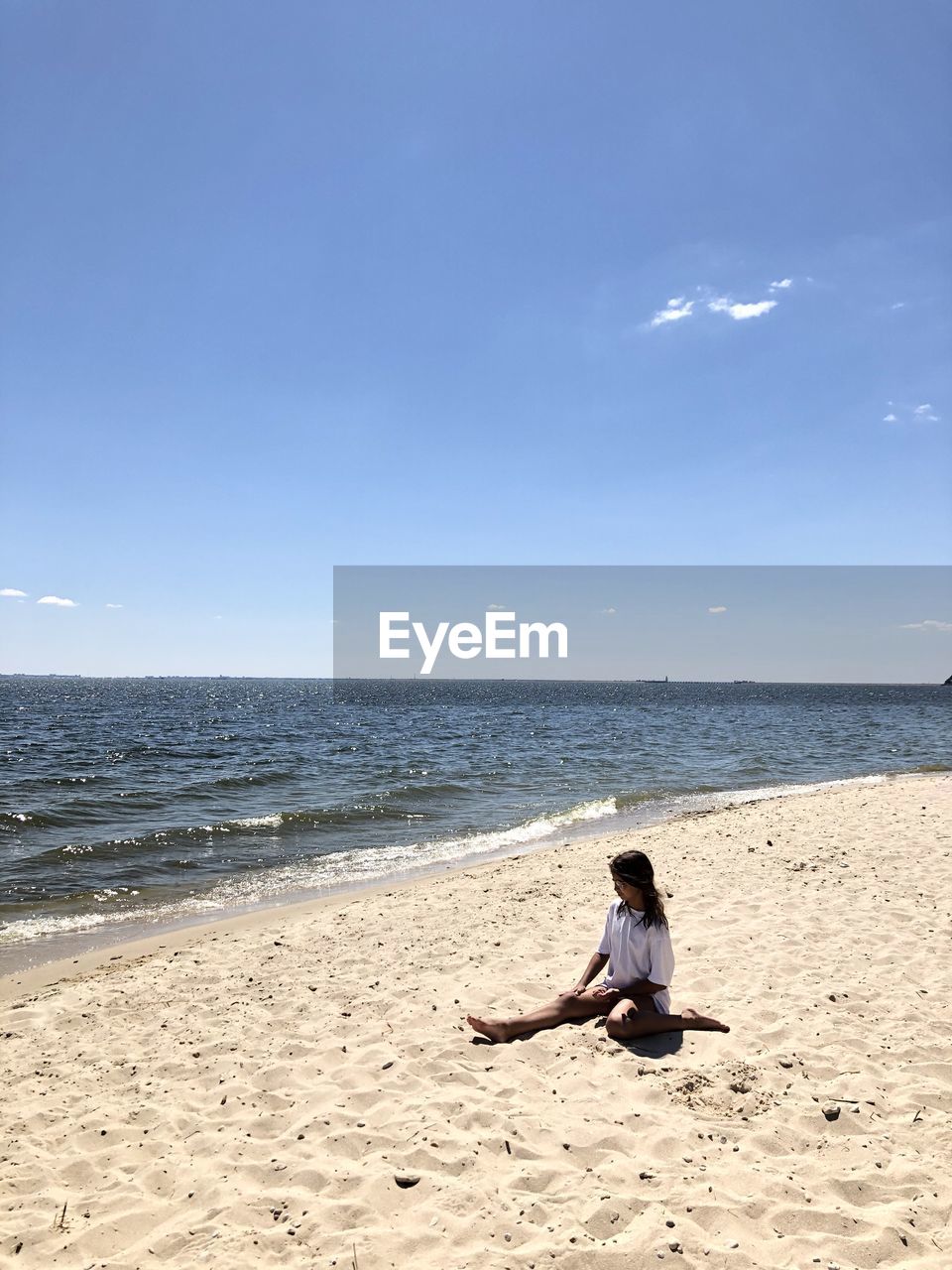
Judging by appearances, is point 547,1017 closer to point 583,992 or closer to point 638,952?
point 583,992

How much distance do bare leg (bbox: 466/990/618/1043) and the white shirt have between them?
179mm

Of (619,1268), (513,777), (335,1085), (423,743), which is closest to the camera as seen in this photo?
(619,1268)

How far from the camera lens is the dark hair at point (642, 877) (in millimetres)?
5227

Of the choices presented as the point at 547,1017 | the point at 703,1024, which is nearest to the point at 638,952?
the point at 703,1024

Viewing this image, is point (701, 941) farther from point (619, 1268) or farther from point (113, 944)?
point (113, 944)

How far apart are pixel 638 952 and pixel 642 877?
64cm

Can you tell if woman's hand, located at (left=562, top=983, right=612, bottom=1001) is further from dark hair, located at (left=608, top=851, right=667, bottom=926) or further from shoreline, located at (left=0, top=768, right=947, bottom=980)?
shoreline, located at (left=0, top=768, right=947, bottom=980)

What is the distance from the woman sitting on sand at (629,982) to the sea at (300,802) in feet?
20.6

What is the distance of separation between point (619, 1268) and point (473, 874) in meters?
8.21

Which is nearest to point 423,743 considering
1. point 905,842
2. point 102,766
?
point 102,766

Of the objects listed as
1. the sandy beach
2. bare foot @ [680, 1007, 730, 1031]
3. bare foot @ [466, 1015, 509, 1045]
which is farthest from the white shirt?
bare foot @ [466, 1015, 509, 1045]

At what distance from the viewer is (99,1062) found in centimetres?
528

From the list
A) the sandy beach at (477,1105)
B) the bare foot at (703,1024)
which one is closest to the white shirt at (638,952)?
the bare foot at (703,1024)

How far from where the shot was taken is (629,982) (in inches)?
214
